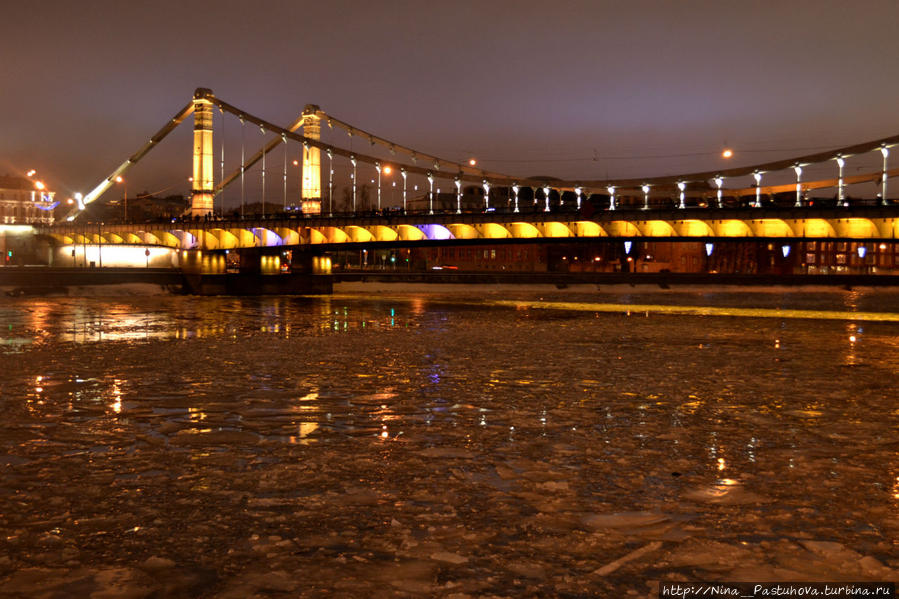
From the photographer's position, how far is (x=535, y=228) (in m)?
61.7

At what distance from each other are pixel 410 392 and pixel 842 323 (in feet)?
73.7

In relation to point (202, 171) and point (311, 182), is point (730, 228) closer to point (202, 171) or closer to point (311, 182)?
point (311, 182)

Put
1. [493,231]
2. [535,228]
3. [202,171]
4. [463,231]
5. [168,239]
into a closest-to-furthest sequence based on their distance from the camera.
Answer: [535,228] → [493,231] → [463,231] → [202,171] → [168,239]

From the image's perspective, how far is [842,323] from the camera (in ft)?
93.6

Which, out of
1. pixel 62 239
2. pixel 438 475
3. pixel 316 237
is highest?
pixel 62 239

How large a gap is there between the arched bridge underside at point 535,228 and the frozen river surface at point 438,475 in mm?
39550

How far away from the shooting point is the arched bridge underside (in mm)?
50844

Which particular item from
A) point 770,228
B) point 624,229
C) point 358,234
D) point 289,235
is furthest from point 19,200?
point 770,228

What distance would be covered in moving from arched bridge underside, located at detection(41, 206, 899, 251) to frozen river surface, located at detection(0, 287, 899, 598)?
39.6 metres

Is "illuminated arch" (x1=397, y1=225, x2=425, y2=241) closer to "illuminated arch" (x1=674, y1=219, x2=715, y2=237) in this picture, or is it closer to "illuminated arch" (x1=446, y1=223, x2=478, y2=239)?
"illuminated arch" (x1=446, y1=223, x2=478, y2=239)

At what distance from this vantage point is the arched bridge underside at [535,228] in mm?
50844

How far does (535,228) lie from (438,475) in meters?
55.5

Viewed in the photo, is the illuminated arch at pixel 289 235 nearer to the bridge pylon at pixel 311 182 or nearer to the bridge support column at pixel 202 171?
the bridge pylon at pixel 311 182

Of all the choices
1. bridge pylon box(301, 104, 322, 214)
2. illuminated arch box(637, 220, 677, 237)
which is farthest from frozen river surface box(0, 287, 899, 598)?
bridge pylon box(301, 104, 322, 214)
